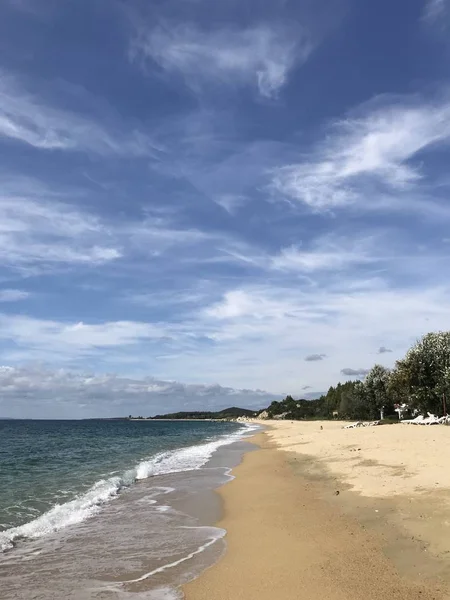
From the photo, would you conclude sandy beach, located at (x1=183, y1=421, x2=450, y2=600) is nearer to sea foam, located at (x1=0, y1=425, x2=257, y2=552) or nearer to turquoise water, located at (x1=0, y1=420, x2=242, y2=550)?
sea foam, located at (x1=0, y1=425, x2=257, y2=552)

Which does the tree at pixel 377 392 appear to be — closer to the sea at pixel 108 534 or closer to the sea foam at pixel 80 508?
the sea foam at pixel 80 508

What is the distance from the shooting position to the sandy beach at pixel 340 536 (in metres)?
8.33

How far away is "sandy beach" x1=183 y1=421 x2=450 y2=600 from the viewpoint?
27.3 feet

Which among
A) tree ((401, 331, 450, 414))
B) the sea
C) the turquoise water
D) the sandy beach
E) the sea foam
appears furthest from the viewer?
tree ((401, 331, 450, 414))

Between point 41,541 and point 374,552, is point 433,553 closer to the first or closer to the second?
point 374,552

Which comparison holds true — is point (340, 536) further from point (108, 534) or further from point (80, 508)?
point (80, 508)

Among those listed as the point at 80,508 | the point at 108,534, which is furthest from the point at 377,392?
the point at 108,534

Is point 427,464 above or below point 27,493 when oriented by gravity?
above

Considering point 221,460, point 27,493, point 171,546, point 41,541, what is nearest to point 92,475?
point 27,493

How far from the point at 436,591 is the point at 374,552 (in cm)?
233

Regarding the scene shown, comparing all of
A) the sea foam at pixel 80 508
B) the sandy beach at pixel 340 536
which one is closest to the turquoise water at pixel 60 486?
the sea foam at pixel 80 508

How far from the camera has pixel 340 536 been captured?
11.4m

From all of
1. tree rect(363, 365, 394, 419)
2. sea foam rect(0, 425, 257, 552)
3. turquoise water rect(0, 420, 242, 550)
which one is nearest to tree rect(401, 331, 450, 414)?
tree rect(363, 365, 394, 419)

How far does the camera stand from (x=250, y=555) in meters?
10.6
